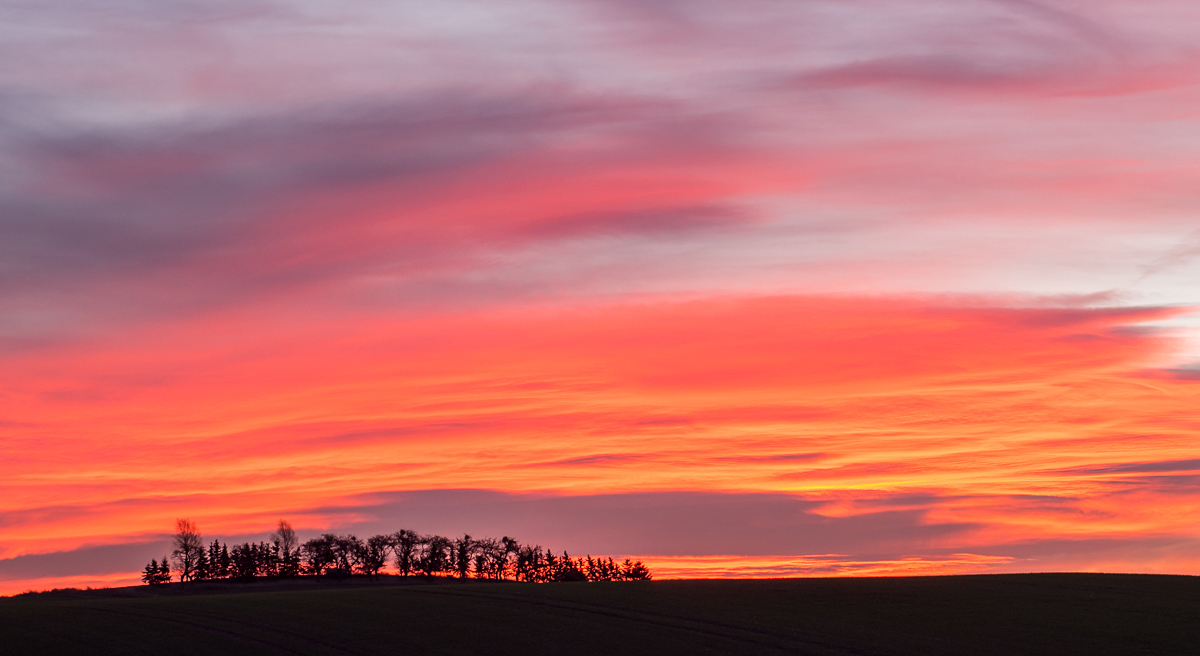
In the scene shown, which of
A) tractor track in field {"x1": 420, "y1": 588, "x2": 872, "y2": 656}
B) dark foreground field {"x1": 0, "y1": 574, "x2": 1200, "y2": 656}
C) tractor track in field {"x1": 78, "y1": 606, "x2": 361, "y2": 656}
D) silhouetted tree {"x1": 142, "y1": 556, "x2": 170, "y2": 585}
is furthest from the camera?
silhouetted tree {"x1": 142, "y1": 556, "x2": 170, "y2": 585}

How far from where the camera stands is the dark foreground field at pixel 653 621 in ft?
198

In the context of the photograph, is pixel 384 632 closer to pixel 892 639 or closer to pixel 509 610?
pixel 509 610

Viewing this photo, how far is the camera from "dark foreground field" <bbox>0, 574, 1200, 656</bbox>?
6031 centimetres

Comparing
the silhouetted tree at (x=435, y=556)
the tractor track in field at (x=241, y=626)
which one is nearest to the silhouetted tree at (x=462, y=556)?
the silhouetted tree at (x=435, y=556)

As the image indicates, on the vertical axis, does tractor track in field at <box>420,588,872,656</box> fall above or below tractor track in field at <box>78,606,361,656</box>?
below

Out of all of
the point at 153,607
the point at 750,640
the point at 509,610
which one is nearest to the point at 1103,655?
the point at 750,640

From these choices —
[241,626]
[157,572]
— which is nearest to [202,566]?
[157,572]

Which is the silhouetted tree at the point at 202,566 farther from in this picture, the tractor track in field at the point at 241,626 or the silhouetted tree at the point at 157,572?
the tractor track in field at the point at 241,626

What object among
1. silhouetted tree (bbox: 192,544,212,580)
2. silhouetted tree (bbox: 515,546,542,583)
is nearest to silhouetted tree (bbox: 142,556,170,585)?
silhouetted tree (bbox: 192,544,212,580)

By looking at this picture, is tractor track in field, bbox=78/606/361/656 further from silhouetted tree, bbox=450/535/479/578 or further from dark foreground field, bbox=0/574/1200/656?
silhouetted tree, bbox=450/535/479/578

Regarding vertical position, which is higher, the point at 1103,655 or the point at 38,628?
the point at 38,628

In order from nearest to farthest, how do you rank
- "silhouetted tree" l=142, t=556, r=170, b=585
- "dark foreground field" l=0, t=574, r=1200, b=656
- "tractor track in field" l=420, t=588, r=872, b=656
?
1. "tractor track in field" l=420, t=588, r=872, b=656
2. "dark foreground field" l=0, t=574, r=1200, b=656
3. "silhouetted tree" l=142, t=556, r=170, b=585

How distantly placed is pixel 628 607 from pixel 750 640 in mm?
15608

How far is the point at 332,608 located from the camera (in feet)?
242
